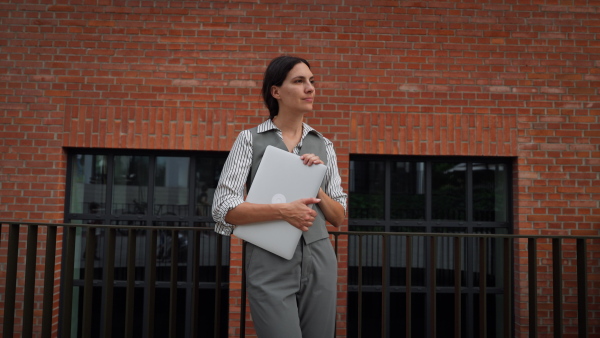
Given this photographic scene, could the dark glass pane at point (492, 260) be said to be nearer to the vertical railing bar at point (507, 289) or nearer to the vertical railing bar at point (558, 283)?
the vertical railing bar at point (558, 283)

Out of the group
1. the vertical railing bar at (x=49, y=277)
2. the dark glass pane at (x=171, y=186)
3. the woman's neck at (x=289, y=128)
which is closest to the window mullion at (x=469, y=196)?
the dark glass pane at (x=171, y=186)

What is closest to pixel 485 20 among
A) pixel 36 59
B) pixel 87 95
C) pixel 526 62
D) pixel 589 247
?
pixel 526 62

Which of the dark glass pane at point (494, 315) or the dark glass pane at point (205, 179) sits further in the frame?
the dark glass pane at point (494, 315)

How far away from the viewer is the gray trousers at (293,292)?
1692 millimetres

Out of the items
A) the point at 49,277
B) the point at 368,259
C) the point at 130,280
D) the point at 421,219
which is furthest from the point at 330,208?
the point at 421,219

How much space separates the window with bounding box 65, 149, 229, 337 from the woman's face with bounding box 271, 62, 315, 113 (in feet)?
9.38

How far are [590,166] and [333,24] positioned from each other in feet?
9.69

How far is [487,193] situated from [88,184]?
166 inches

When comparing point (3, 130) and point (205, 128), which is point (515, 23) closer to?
point (205, 128)

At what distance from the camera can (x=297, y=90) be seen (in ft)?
6.04

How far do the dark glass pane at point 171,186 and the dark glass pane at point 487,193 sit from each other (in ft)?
10.0

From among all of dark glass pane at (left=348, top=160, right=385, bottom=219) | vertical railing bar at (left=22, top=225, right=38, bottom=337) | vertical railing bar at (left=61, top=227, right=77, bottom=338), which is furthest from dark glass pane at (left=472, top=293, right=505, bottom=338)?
vertical railing bar at (left=22, top=225, right=38, bottom=337)

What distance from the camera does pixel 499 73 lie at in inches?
178

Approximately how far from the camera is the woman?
1713mm
